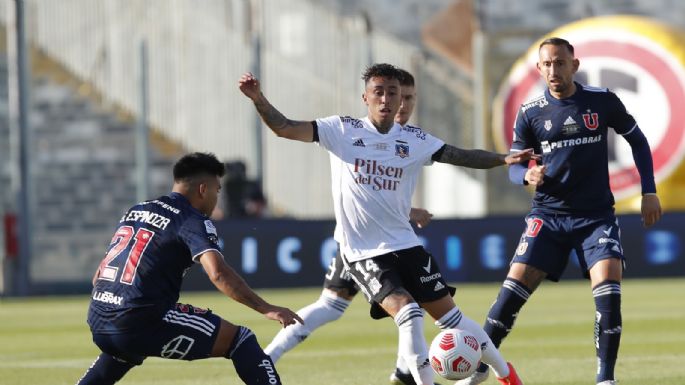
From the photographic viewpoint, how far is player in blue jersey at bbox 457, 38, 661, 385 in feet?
28.8

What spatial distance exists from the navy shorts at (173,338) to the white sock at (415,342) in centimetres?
123

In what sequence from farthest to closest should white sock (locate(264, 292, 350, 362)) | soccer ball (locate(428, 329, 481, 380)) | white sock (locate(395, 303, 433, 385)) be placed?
white sock (locate(264, 292, 350, 362)) < soccer ball (locate(428, 329, 481, 380)) < white sock (locate(395, 303, 433, 385))

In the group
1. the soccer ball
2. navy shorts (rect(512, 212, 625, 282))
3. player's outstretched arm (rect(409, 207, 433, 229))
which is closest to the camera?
the soccer ball

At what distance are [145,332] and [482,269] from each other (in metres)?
14.3

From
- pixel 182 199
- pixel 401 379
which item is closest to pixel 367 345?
pixel 401 379

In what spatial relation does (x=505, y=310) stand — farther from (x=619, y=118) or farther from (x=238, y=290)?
(x=238, y=290)

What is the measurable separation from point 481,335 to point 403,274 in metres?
0.59

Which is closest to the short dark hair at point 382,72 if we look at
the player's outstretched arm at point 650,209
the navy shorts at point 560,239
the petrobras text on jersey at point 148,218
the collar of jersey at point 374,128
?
the collar of jersey at point 374,128

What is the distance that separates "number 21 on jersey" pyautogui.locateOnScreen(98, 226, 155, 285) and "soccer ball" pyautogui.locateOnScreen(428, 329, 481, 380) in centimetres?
193

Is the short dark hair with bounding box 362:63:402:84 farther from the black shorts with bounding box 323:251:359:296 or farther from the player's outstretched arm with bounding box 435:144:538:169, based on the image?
the black shorts with bounding box 323:251:359:296

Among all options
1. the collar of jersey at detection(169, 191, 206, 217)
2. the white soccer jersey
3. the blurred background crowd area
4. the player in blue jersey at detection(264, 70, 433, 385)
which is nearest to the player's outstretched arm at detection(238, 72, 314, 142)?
the white soccer jersey

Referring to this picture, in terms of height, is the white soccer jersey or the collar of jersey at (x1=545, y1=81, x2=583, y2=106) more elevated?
the collar of jersey at (x1=545, y1=81, x2=583, y2=106)

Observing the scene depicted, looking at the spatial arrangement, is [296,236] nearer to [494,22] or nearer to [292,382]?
[494,22]

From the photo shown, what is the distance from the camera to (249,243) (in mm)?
21109
